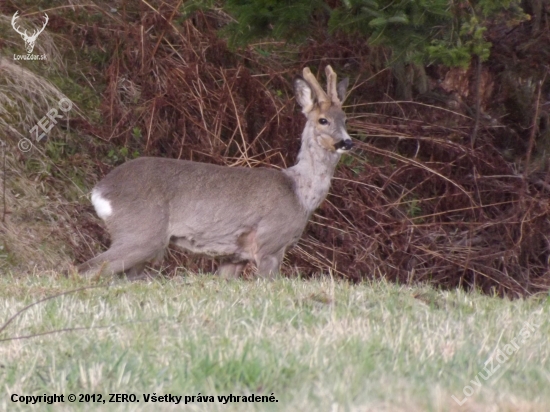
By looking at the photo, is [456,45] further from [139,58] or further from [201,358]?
[139,58]

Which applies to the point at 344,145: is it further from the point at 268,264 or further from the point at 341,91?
the point at 268,264

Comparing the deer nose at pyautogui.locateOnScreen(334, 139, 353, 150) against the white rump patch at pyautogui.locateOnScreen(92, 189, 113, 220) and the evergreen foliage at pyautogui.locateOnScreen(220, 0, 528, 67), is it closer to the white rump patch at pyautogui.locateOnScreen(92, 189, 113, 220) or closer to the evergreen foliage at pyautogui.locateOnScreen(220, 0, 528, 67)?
the evergreen foliage at pyautogui.locateOnScreen(220, 0, 528, 67)

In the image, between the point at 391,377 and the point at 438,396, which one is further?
the point at 391,377

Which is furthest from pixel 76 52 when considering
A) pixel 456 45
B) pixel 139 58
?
pixel 456 45

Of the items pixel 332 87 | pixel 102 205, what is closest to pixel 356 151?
pixel 332 87

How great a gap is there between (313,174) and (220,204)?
891mm

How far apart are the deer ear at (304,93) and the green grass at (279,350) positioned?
310cm

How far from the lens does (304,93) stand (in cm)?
859

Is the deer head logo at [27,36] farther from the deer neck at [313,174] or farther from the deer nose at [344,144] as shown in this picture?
the deer nose at [344,144]

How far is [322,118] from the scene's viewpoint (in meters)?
8.45

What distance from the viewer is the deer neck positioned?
27.5 ft

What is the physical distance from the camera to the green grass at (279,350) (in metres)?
3.50

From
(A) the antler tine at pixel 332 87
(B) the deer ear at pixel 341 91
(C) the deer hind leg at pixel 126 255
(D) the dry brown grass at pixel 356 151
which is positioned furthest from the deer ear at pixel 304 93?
(D) the dry brown grass at pixel 356 151

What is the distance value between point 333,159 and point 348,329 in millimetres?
4037
